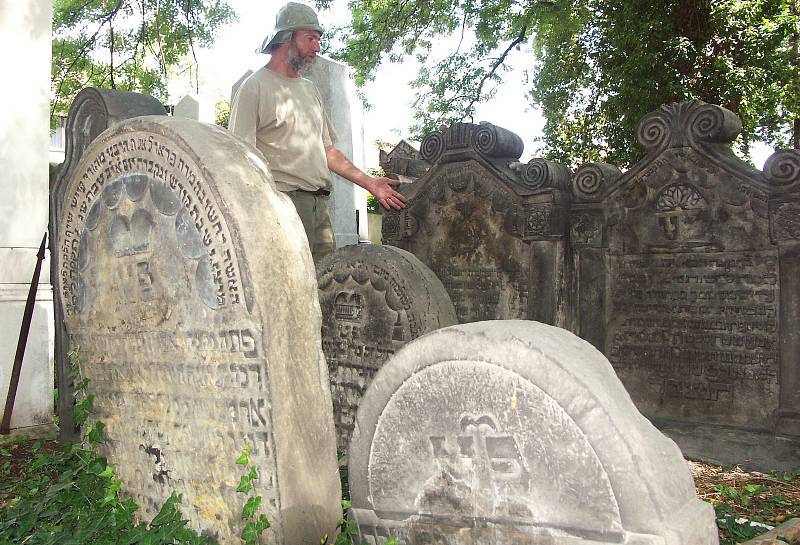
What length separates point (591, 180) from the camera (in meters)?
5.58

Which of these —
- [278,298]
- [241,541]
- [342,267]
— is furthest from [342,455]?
[278,298]

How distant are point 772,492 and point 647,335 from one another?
1491 mm

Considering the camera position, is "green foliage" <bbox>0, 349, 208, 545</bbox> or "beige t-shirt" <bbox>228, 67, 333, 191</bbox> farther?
"beige t-shirt" <bbox>228, 67, 333, 191</bbox>

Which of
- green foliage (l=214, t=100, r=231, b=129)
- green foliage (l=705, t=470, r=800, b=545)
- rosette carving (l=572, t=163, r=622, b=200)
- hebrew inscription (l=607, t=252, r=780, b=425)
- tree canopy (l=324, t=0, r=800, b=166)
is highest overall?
green foliage (l=214, t=100, r=231, b=129)

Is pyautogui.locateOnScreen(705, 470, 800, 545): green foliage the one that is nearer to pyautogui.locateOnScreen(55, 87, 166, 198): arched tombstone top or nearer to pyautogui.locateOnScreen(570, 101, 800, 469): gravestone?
pyautogui.locateOnScreen(570, 101, 800, 469): gravestone

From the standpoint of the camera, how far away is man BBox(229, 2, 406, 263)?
4051mm

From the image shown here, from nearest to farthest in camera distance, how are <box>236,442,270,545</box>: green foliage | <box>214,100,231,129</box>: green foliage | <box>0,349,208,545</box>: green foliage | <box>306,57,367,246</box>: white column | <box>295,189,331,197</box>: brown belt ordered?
<box>236,442,270,545</box>: green foliage
<box>0,349,208,545</box>: green foliage
<box>295,189,331,197</box>: brown belt
<box>306,57,367,246</box>: white column
<box>214,100,231,129</box>: green foliage

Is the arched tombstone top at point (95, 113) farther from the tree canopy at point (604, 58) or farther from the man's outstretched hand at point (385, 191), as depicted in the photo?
→ the tree canopy at point (604, 58)

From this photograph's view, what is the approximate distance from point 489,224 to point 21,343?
345 cm

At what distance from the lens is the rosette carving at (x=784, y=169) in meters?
4.60

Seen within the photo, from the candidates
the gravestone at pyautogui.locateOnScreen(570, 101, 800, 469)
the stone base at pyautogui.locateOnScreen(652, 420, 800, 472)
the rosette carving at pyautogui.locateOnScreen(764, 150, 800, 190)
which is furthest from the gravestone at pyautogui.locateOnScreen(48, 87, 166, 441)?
the stone base at pyautogui.locateOnScreen(652, 420, 800, 472)

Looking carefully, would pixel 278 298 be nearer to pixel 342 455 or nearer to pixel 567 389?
pixel 567 389

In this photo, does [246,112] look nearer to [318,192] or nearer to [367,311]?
[318,192]

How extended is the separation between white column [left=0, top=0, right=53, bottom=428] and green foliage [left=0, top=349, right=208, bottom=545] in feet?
3.69
